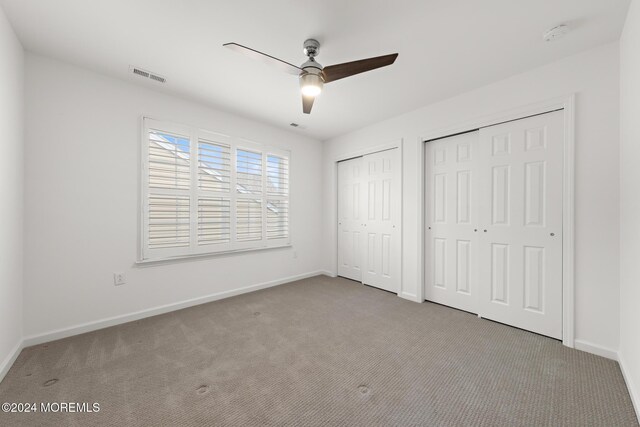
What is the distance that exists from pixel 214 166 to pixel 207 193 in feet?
1.30

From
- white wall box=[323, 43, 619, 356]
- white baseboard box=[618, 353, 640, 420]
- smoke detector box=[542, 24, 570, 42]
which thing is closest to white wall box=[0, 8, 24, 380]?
smoke detector box=[542, 24, 570, 42]

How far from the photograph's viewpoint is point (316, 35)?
2037 mm

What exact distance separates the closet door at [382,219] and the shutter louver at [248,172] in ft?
5.76

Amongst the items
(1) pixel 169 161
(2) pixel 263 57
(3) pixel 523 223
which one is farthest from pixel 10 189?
(3) pixel 523 223

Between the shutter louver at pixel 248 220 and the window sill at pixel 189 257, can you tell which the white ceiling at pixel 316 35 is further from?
the window sill at pixel 189 257

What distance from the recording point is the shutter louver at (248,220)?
3764 millimetres

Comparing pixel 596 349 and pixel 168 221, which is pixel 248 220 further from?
pixel 596 349

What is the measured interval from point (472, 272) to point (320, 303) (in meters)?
1.94

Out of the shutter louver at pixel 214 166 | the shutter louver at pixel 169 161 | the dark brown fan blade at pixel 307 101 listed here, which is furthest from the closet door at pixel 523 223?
the shutter louver at pixel 169 161

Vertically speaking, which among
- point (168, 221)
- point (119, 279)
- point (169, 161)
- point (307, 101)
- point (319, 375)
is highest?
point (307, 101)

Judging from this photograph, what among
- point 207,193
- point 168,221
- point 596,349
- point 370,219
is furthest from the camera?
point 370,219

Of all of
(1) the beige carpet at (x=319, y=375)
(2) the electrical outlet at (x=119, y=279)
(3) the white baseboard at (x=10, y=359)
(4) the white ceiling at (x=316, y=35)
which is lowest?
(1) the beige carpet at (x=319, y=375)

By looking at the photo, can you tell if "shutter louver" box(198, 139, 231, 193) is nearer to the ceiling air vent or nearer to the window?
the window

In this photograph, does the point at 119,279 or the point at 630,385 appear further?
the point at 119,279
